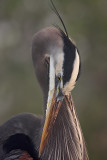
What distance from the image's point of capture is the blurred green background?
477 cm

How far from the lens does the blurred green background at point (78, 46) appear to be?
4773 mm

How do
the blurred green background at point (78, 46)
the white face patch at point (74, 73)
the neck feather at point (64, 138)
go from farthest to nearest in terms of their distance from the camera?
the blurred green background at point (78, 46)
the neck feather at point (64, 138)
the white face patch at point (74, 73)

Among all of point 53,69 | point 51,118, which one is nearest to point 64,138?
point 51,118

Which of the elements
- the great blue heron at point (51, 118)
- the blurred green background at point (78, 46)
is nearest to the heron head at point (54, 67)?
the great blue heron at point (51, 118)

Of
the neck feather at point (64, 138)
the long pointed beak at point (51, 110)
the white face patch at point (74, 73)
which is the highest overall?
the white face patch at point (74, 73)

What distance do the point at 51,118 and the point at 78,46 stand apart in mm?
2954

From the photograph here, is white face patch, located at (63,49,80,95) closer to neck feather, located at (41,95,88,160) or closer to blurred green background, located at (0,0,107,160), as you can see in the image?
neck feather, located at (41,95,88,160)

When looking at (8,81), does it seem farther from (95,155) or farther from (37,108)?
(95,155)

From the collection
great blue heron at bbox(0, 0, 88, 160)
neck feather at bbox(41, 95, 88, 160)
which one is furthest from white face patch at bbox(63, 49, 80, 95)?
neck feather at bbox(41, 95, 88, 160)

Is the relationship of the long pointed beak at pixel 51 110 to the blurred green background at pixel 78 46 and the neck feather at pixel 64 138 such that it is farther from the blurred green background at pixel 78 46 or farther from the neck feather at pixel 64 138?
the blurred green background at pixel 78 46

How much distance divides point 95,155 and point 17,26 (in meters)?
1.85

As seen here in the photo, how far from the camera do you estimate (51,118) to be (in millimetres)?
1988

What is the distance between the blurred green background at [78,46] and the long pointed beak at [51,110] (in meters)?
2.69

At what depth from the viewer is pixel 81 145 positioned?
2143 mm
